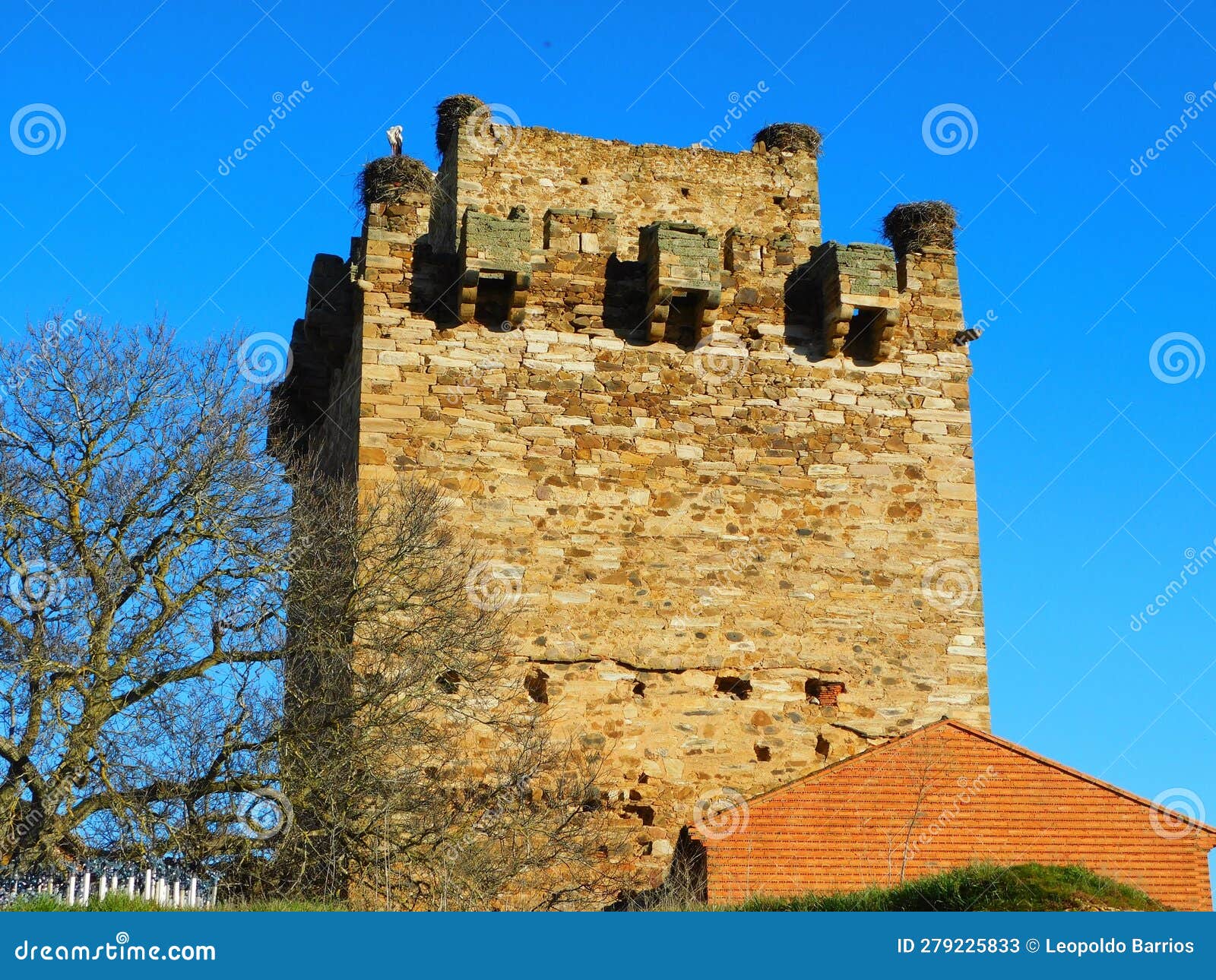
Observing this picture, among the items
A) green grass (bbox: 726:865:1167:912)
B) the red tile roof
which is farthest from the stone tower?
green grass (bbox: 726:865:1167:912)

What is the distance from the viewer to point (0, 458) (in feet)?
45.5

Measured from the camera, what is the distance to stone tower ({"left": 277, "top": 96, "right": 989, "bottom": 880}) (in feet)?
51.5

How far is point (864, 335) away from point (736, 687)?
401cm

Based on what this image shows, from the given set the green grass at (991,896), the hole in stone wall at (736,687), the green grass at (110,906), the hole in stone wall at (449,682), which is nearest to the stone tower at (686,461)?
the hole in stone wall at (736,687)

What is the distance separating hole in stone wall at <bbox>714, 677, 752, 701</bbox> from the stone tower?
2cm

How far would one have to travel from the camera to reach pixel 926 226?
58.1ft

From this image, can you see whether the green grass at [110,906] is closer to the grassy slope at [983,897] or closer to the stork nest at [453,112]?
the grassy slope at [983,897]

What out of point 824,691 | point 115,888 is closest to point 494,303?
point 824,691

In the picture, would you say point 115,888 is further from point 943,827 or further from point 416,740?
point 943,827

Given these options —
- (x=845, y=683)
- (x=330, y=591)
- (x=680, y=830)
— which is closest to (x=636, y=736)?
(x=680, y=830)

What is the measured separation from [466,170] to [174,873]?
28.3ft

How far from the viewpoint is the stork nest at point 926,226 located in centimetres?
1769

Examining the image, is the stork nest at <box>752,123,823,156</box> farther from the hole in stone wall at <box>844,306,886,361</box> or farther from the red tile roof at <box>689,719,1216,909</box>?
the red tile roof at <box>689,719,1216,909</box>

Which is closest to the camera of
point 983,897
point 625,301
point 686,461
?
point 983,897
